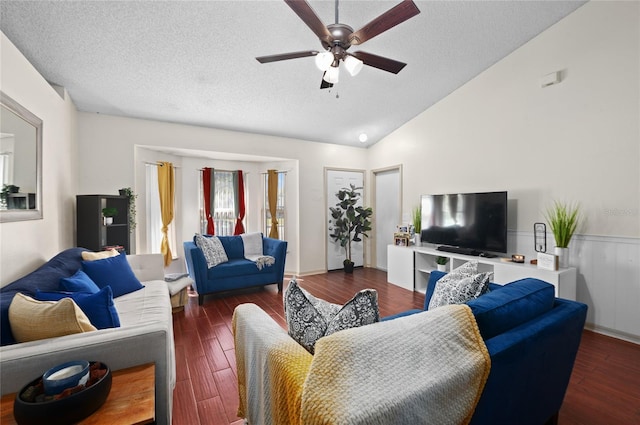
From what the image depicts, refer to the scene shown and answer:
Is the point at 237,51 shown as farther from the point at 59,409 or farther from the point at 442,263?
the point at 442,263

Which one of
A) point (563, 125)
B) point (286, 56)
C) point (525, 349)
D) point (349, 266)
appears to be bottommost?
point (349, 266)

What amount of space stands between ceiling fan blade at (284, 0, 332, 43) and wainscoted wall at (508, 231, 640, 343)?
324 centimetres

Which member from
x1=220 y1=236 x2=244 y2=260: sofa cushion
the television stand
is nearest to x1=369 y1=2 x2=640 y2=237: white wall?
the television stand

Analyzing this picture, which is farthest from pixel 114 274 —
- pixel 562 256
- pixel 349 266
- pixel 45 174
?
pixel 562 256

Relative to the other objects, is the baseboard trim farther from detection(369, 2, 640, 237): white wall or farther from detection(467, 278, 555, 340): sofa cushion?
detection(467, 278, 555, 340): sofa cushion

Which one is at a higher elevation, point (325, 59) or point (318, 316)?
point (325, 59)

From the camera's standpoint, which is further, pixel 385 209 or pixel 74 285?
pixel 385 209

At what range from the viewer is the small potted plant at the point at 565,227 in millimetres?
2852

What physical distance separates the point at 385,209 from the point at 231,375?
4208 mm

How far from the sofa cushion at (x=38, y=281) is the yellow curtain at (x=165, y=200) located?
1949mm

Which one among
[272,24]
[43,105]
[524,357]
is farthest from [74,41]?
[524,357]

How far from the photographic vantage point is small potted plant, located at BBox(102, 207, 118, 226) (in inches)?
133

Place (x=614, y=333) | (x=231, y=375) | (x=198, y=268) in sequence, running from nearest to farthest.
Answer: (x=231, y=375), (x=614, y=333), (x=198, y=268)

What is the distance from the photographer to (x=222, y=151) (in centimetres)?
452
